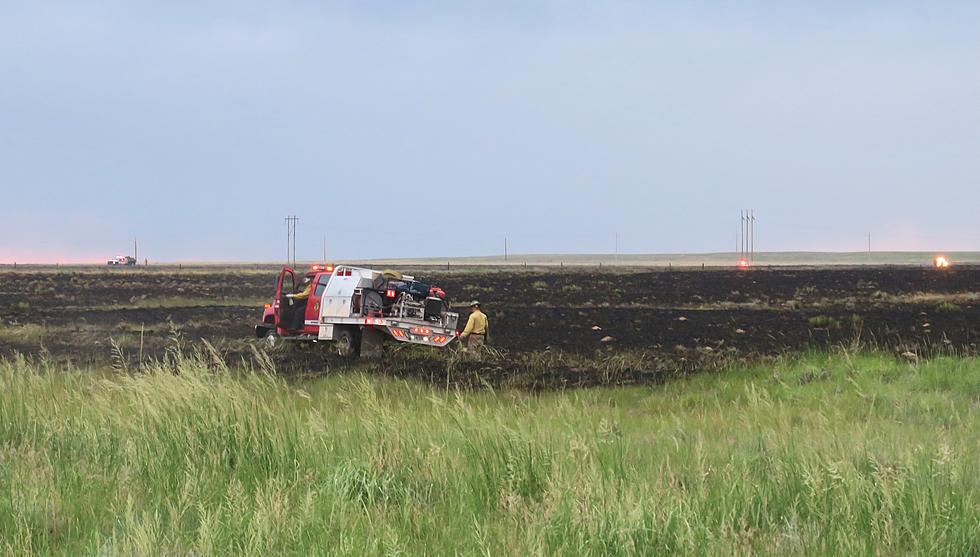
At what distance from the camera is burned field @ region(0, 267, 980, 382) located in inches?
819

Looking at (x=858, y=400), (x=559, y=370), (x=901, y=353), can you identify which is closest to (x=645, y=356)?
(x=559, y=370)

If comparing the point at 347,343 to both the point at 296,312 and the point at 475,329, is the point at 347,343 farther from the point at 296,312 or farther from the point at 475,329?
the point at 475,329

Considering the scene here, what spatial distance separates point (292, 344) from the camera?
24.5 metres

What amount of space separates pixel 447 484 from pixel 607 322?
23732mm

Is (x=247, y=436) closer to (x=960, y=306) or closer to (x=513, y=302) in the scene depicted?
(x=960, y=306)

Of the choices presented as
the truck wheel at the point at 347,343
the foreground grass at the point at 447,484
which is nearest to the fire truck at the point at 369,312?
the truck wheel at the point at 347,343

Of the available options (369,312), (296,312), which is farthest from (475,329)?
(296,312)

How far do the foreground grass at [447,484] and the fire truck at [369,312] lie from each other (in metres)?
11.4

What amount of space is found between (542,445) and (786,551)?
8.38ft

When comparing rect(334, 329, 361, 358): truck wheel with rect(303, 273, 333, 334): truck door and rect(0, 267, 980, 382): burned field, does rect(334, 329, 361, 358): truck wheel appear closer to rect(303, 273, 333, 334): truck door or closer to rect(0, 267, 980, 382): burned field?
rect(303, 273, 333, 334): truck door

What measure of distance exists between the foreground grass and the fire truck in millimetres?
11429

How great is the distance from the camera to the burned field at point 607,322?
2081cm

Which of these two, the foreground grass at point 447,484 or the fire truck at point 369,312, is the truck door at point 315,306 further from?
the foreground grass at point 447,484

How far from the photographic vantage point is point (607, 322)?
29.9 meters
